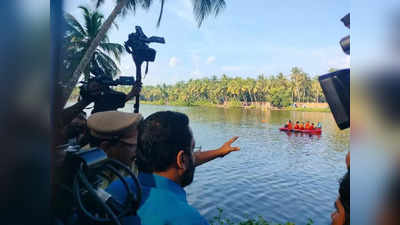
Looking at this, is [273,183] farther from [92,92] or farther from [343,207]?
[343,207]

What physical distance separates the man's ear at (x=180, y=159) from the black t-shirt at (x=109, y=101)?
191 cm

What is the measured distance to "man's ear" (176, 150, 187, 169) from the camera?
1235mm

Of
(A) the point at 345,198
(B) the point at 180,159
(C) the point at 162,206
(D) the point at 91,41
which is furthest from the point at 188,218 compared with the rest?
(D) the point at 91,41

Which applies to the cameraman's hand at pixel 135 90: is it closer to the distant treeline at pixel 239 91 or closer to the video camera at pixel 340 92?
the video camera at pixel 340 92

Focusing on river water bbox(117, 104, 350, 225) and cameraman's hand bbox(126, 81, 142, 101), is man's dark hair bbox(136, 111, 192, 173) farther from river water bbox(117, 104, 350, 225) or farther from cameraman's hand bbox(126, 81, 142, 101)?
river water bbox(117, 104, 350, 225)

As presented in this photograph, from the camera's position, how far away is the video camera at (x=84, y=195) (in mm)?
879

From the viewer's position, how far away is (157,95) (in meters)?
65.8

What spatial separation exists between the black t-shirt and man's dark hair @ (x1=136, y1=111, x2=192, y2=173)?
1843 millimetres

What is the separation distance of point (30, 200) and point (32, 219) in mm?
34

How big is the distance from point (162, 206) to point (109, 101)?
7.07 ft

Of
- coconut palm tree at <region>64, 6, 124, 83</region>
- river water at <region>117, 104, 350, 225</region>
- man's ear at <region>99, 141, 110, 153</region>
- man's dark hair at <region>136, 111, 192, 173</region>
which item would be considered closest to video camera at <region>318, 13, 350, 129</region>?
man's dark hair at <region>136, 111, 192, 173</region>

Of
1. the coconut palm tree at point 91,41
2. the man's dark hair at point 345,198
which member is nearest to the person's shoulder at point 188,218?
the man's dark hair at point 345,198

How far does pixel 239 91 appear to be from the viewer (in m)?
62.6

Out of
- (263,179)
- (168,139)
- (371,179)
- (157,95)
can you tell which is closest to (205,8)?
(263,179)
